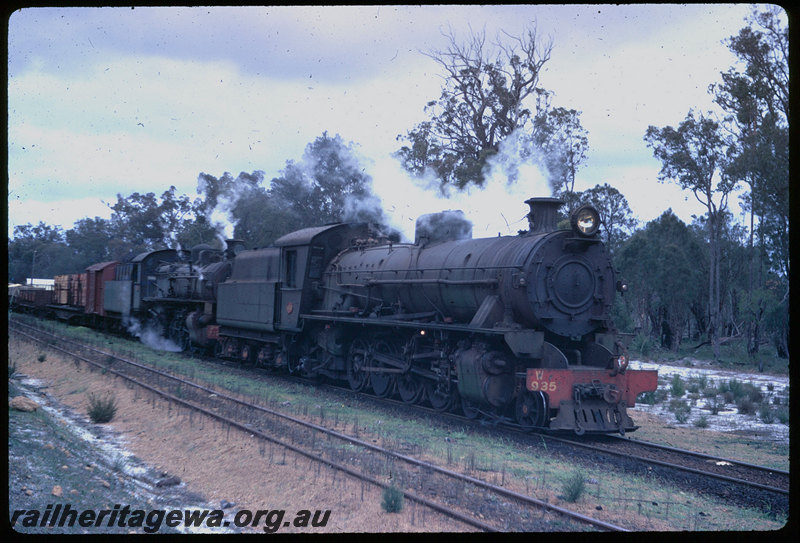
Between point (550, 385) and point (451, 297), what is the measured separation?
273 cm

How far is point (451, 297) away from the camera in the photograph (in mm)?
12039

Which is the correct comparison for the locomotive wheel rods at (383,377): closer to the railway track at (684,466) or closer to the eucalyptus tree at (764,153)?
the railway track at (684,466)

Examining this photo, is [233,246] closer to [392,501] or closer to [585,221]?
[585,221]

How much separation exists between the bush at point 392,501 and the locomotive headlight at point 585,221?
227 inches

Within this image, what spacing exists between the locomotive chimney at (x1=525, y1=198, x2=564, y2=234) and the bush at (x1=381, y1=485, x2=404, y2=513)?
19.6 ft

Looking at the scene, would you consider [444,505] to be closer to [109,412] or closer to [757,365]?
[109,412]

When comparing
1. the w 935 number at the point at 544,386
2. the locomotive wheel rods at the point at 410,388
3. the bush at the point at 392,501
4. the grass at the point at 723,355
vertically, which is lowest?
the grass at the point at 723,355

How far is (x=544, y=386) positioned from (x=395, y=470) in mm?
2967

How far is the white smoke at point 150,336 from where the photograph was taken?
1008 inches

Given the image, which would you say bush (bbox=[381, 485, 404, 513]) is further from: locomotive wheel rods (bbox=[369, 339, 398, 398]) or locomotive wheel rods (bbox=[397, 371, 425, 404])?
locomotive wheel rods (bbox=[369, 339, 398, 398])

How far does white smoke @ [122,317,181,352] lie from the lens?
25594 millimetres

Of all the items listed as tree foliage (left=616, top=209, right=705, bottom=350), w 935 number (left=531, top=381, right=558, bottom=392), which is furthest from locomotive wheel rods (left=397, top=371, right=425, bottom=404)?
tree foliage (left=616, top=209, right=705, bottom=350)

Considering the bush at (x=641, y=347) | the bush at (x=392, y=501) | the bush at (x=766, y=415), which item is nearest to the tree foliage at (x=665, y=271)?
the bush at (x=641, y=347)
